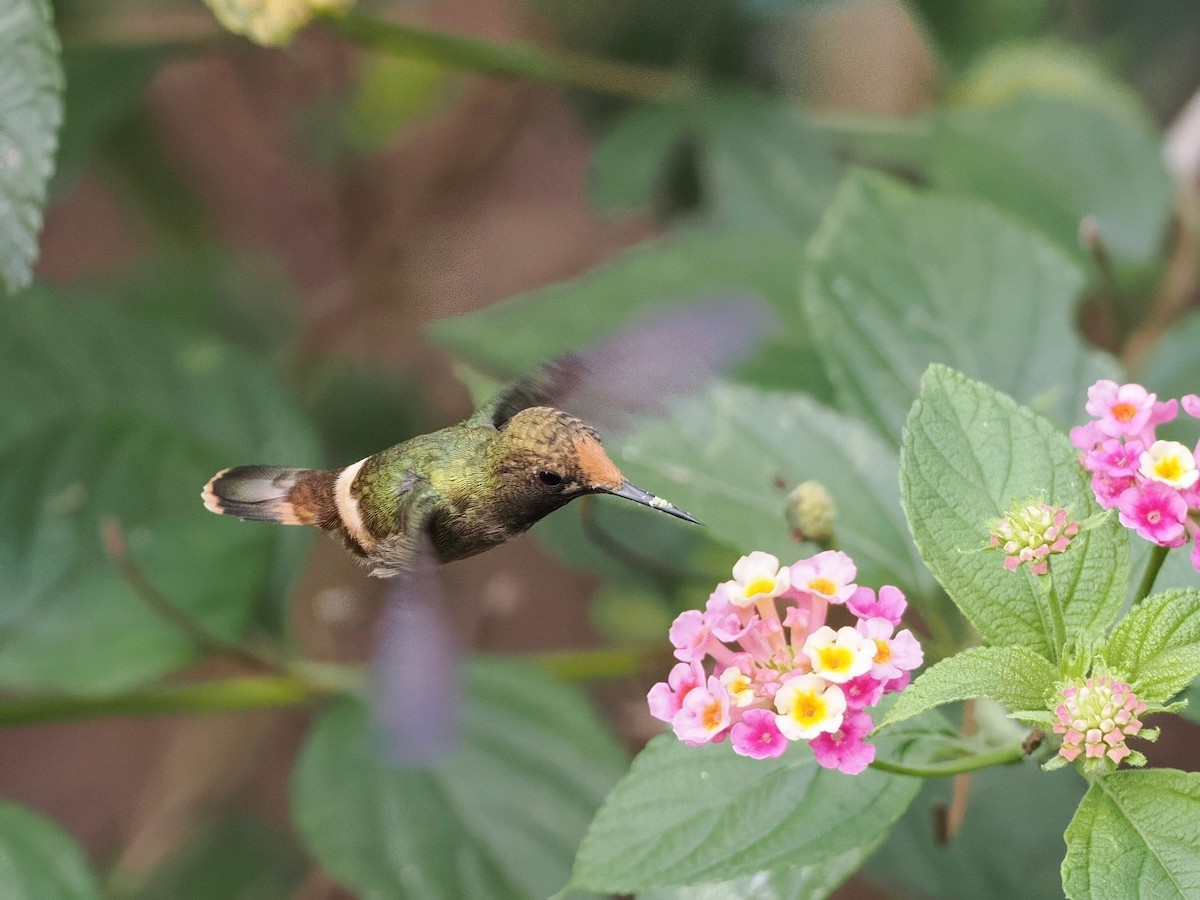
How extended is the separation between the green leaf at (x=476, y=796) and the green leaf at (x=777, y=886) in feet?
1.47

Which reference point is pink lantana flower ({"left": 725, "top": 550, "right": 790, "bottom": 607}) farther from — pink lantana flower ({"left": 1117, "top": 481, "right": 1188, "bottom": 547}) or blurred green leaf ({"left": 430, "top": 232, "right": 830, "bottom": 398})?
blurred green leaf ({"left": 430, "top": 232, "right": 830, "bottom": 398})

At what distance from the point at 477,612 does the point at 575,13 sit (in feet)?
3.92

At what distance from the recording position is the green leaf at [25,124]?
102 centimetres

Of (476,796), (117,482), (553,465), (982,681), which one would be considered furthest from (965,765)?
(117,482)

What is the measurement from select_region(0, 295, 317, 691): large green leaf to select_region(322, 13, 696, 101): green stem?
19.9 inches

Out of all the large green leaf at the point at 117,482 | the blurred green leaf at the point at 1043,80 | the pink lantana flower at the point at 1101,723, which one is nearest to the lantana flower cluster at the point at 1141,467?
the pink lantana flower at the point at 1101,723

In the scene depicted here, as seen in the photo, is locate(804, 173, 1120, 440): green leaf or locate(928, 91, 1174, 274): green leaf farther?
locate(928, 91, 1174, 274): green leaf

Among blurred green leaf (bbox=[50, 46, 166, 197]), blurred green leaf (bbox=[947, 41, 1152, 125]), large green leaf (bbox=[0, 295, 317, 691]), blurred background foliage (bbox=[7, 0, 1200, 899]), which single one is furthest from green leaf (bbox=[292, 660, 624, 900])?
blurred green leaf (bbox=[947, 41, 1152, 125])

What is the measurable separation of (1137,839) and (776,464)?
0.52 metres

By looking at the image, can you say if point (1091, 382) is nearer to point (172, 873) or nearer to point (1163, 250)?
point (1163, 250)

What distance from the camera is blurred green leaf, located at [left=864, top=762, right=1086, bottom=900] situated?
4.58 ft

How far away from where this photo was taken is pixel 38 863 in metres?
1.33

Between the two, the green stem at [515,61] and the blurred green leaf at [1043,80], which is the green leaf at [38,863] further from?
the blurred green leaf at [1043,80]

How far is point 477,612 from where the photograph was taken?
257cm
